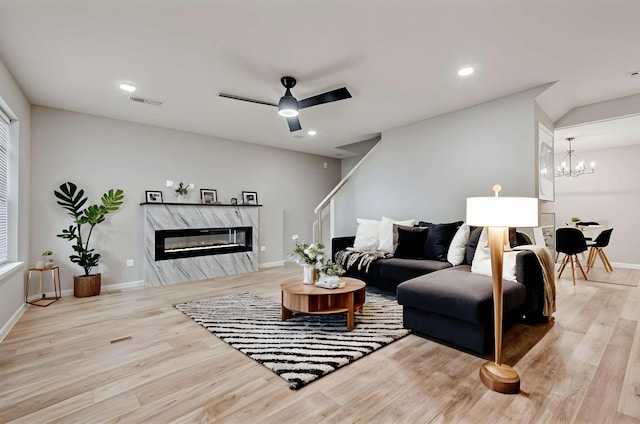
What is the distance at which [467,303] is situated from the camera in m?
2.32

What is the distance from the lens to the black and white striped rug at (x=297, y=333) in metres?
2.24

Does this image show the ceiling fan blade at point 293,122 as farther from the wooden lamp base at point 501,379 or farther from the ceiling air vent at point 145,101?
the wooden lamp base at point 501,379

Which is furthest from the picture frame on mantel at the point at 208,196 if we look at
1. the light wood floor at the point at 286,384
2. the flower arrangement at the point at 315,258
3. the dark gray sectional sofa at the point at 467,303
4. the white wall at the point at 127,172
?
the dark gray sectional sofa at the point at 467,303

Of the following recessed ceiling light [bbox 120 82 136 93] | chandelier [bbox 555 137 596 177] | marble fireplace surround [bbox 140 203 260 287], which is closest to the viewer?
recessed ceiling light [bbox 120 82 136 93]

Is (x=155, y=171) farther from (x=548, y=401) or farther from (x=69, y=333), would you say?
(x=548, y=401)

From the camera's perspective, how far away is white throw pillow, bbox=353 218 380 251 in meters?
4.57

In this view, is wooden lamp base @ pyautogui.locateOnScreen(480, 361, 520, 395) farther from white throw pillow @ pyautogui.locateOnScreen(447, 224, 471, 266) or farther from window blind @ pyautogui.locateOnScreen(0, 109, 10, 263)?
window blind @ pyautogui.locateOnScreen(0, 109, 10, 263)

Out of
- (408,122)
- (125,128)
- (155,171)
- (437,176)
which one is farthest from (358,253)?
(125,128)

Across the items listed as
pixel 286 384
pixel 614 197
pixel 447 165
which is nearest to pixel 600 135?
pixel 614 197

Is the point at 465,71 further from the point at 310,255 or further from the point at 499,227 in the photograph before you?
the point at 310,255

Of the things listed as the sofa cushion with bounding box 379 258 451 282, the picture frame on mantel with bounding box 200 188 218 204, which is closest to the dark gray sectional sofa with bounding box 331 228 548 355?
the sofa cushion with bounding box 379 258 451 282

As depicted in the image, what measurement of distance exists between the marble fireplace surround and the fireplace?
0.27 ft

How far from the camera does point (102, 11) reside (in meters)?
2.22

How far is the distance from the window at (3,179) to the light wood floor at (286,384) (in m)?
0.91
